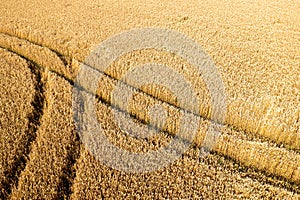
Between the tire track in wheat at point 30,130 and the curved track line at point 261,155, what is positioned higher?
the curved track line at point 261,155

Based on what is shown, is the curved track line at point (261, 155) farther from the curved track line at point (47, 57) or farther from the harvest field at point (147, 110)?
the curved track line at point (47, 57)

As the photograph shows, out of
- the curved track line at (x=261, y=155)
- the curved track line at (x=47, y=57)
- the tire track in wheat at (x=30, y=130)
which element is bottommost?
the tire track in wheat at (x=30, y=130)

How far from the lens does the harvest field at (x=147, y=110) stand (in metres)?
5.70

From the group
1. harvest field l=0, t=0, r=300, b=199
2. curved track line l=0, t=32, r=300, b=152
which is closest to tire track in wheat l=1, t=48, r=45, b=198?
harvest field l=0, t=0, r=300, b=199

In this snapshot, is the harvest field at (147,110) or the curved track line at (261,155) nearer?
the harvest field at (147,110)

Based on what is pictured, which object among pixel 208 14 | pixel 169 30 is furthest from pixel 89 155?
pixel 208 14

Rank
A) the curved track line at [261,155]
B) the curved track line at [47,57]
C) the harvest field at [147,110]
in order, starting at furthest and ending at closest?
the curved track line at [47,57], the curved track line at [261,155], the harvest field at [147,110]

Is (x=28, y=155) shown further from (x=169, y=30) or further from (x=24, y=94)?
(x=169, y=30)

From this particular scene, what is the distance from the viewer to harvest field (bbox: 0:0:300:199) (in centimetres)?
570

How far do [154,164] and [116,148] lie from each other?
85cm

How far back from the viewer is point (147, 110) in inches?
295

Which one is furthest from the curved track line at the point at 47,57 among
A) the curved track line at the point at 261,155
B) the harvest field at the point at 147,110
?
the curved track line at the point at 261,155

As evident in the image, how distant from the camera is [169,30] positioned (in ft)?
37.9

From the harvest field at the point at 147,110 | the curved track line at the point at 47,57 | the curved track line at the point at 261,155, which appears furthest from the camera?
the curved track line at the point at 47,57
